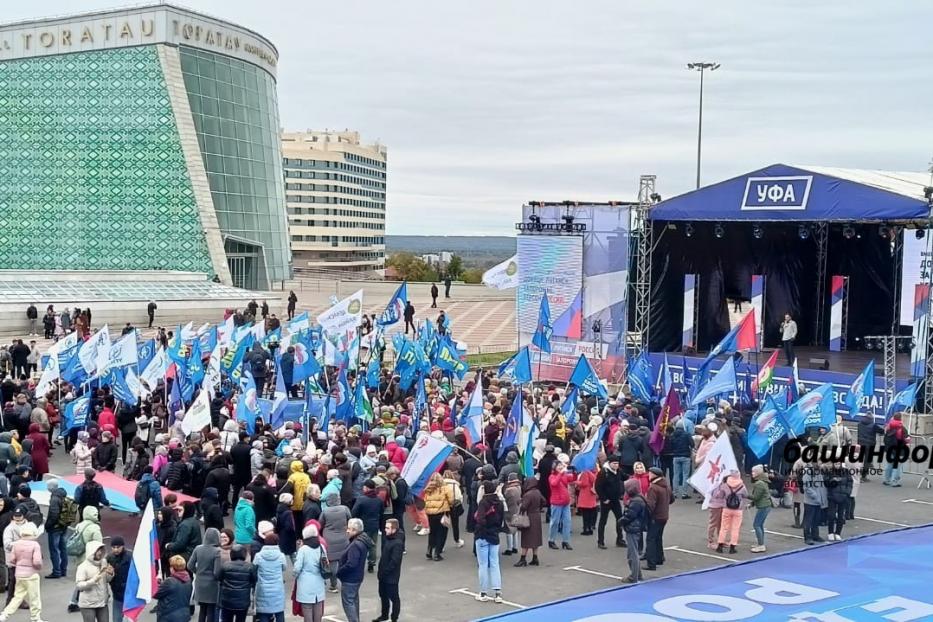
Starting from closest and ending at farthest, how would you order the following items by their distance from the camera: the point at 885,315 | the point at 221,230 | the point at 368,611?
the point at 368,611
the point at 885,315
the point at 221,230

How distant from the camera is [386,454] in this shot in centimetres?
1595

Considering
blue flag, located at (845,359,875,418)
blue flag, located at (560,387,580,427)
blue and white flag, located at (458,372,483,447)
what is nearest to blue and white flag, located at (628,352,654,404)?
blue flag, located at (560,387,580,427)

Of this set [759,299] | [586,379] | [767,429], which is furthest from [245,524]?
[759,299]

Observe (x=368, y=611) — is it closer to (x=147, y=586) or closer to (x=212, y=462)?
(x=147, y=586)

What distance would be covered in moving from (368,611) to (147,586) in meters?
2.73

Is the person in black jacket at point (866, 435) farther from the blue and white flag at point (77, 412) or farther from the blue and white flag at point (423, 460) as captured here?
the blue and white flag at point (77, 412)

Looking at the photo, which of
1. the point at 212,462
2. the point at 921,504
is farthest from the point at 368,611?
the point at 921,504

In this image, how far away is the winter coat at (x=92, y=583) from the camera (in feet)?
36.7

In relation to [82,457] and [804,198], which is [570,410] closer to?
[82,457]

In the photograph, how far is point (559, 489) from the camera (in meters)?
15.2

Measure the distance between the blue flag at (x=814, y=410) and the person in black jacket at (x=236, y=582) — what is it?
370 inches

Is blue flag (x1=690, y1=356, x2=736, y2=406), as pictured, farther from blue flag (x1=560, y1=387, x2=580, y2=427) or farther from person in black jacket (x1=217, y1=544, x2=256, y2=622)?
person in black jacket (x1=217, y1=544, x2=256, y2=622)

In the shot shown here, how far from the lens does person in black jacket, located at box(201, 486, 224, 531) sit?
12961mm

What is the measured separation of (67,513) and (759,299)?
71.1 feet
